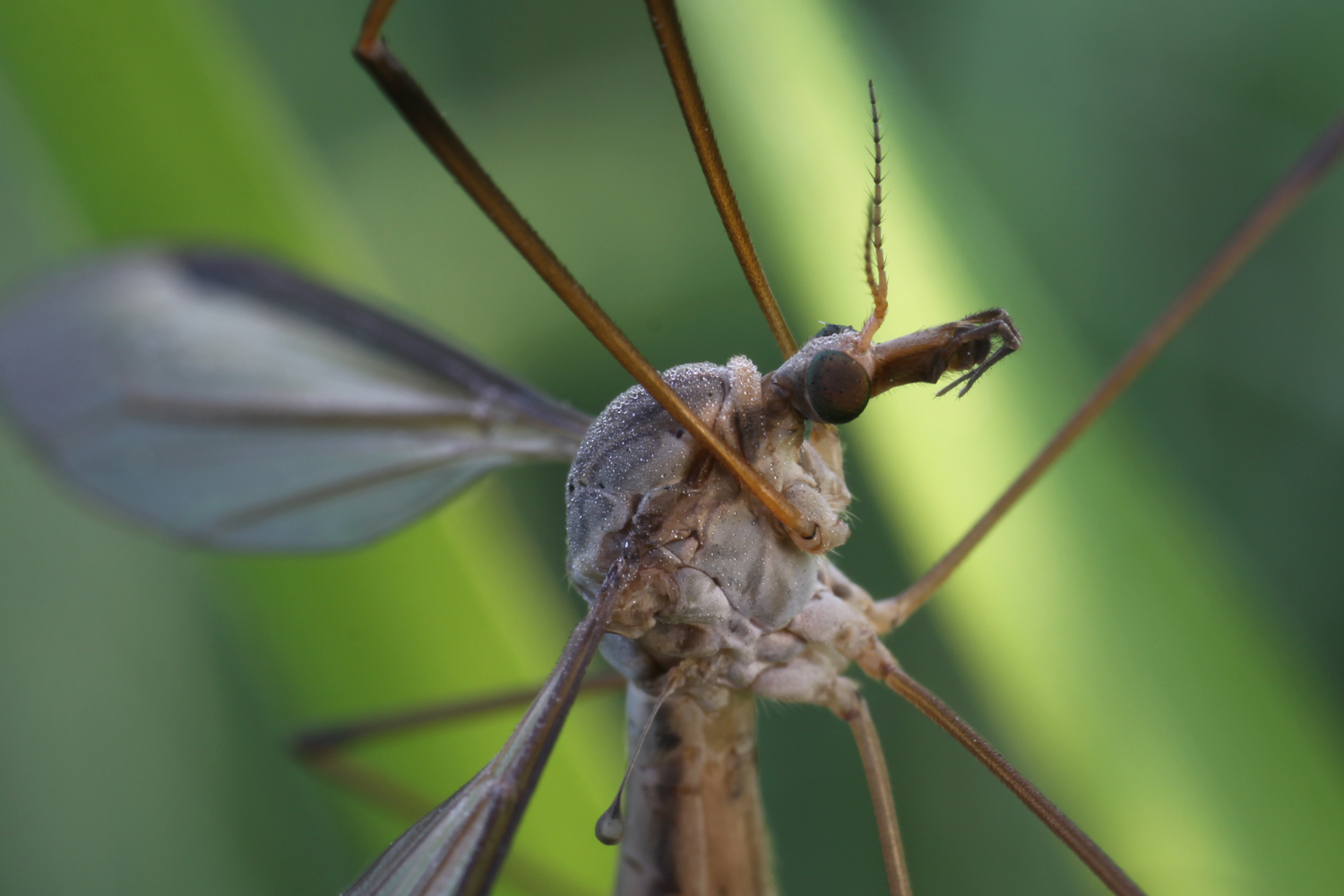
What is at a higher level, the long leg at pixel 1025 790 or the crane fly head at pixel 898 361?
the crane fly head at pixel 898 361

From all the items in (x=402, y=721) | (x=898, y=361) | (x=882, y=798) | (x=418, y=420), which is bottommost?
(x=882, y=798)

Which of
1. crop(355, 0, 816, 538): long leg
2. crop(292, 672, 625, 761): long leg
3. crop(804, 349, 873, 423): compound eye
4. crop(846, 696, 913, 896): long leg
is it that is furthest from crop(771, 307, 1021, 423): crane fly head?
crop(292, 672, 625, 761): long leg

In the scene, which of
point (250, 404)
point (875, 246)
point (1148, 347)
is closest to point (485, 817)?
point (250, 404)

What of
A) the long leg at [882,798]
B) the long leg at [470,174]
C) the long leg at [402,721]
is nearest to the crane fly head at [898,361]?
the long leg at [470,174]

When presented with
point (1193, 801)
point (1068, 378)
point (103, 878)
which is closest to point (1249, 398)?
point (1068, 378)

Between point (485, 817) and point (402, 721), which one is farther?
point (402, 721)

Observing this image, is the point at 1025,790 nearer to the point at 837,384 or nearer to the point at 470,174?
the point at 837,384

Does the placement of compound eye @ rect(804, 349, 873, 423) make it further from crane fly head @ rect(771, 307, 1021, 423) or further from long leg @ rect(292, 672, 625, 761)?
long leg @ rect(292, 672, 625, 761)

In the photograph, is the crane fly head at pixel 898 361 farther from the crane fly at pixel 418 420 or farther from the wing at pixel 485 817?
the wing at pixel 485 817
